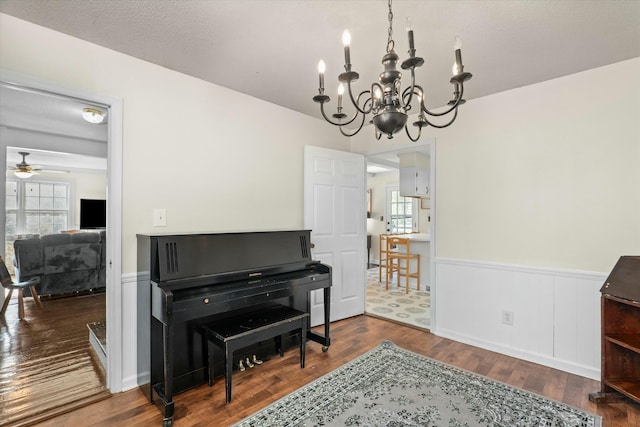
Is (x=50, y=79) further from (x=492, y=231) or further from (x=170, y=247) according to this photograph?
(x=492, y=231)

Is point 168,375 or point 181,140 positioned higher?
point 181,140

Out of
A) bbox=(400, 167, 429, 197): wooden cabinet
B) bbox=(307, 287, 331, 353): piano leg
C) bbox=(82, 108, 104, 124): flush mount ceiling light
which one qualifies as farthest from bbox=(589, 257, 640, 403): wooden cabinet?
bbox=(82, 108, 104, 124): flush mount ceiling light

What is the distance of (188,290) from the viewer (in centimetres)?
213

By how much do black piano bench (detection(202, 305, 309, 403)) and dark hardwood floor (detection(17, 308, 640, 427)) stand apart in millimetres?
136

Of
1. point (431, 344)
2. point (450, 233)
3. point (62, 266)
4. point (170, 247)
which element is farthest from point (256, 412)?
point (62, 266)

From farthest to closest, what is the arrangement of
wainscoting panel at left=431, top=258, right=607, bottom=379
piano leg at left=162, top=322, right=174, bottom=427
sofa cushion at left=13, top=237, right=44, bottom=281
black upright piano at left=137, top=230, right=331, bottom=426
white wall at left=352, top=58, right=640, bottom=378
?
1. sofa cushion at left=13, top=237, right=44, bottom=281
2. wainscoting panel at left=431, top=258, right=607, bottom=379
3. white wall at left=352, top=58, right=640, bottom=378
4. black upright piano at left=137, top=230, right=331, bottom=426
5. piano leg at left=162, top=322, right=174, bottom=427

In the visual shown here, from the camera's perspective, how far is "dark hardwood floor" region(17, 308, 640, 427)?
1945 mm

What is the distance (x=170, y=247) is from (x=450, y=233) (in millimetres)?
2574

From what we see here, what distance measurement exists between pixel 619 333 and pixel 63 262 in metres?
6.23

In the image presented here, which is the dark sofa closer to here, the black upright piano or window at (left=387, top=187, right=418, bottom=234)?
the black upright piano

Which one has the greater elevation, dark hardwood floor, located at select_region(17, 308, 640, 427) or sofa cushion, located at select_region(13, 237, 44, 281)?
sofa cushion, located at select_region(13, 237, 44, 281)

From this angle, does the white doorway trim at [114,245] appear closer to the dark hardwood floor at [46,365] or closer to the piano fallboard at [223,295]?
the dark hardwood floor at [46,365]

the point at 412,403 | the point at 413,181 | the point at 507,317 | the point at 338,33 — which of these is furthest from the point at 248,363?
the point at 413,181

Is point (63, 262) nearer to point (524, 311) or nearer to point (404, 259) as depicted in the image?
point (404, 259)
